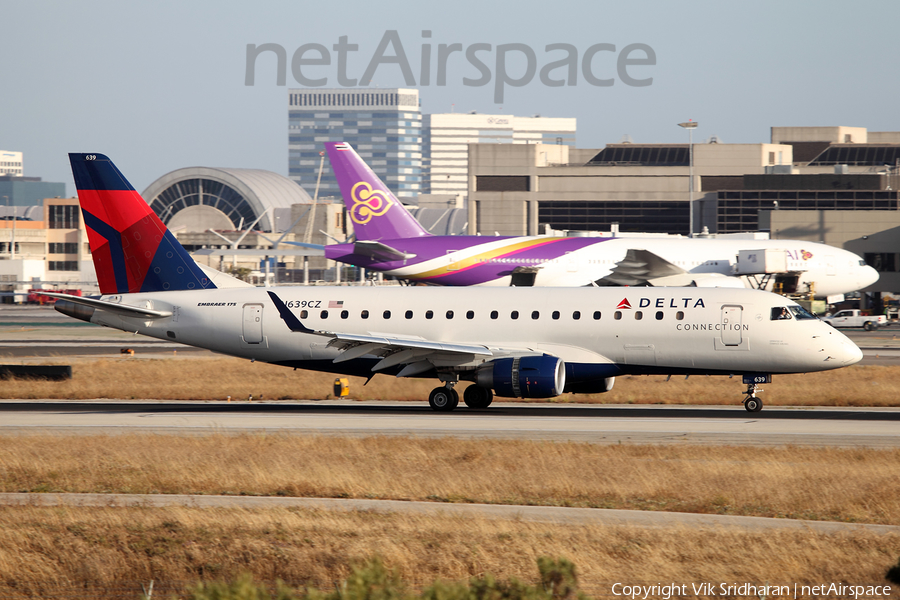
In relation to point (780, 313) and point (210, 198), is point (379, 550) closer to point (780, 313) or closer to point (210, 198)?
point (780, 313)

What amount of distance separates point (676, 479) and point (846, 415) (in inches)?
535

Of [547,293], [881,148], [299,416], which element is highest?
[881,148]

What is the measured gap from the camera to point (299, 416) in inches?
1223

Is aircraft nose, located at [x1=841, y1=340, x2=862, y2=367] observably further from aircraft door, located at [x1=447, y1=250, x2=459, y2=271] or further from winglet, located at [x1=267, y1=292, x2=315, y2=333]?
aircraft door, located at [x1=447, y1=250, x2=459, y2=271]

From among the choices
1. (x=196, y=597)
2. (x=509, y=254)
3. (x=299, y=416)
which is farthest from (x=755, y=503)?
(x=509, y=254)

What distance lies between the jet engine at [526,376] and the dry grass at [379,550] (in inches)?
567

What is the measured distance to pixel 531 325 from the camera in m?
32.4

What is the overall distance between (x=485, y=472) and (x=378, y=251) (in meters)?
41.3

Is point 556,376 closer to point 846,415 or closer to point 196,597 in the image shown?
point 846,415

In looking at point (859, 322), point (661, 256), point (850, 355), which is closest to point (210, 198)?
point (859, 322)

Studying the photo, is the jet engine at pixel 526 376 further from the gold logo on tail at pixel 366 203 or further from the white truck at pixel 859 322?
the white truck at pixel 859 322

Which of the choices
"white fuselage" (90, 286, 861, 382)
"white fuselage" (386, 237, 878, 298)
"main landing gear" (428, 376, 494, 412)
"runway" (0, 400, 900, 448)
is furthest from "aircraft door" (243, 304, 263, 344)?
"white fuselage" (386, 237, 878, 298)

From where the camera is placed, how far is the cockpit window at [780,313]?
3097cm

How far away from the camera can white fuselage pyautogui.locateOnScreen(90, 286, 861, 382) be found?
3094 centimetres
